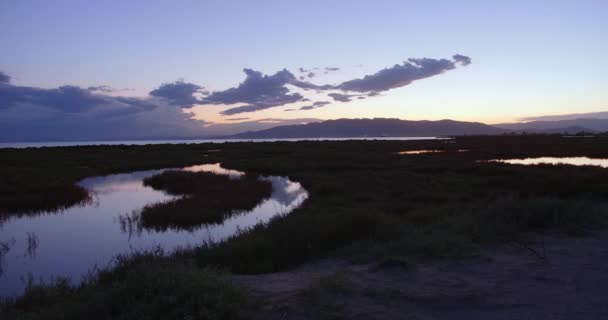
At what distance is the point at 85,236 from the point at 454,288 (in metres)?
13.1

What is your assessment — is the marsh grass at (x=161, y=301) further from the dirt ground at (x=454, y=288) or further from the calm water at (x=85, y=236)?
the calm water at (x=85, y=236)

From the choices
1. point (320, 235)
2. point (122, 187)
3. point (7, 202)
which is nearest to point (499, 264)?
point (320, 235)

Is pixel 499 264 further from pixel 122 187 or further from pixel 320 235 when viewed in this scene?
pixel 122 187

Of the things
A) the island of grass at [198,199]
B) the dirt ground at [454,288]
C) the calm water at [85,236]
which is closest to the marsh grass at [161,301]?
the dirt ground at [454,288]

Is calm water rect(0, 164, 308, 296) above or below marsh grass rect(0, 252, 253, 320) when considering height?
below

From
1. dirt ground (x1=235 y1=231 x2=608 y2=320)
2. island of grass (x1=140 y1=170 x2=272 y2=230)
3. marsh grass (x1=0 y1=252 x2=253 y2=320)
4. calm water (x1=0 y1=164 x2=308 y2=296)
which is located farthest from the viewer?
island of grass (x1=140 y1=170 x2=272 y2=230)

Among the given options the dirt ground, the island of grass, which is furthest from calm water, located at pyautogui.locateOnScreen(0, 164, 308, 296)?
the dirt ground

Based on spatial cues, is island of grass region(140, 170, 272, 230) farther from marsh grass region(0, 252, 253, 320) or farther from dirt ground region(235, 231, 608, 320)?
→ marsh grass region(0, 252, 253, 320)

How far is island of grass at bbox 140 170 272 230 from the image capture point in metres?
16.7

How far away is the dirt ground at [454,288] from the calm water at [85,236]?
6.11 m

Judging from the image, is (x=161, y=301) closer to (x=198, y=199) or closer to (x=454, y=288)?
(x=454, y=288)

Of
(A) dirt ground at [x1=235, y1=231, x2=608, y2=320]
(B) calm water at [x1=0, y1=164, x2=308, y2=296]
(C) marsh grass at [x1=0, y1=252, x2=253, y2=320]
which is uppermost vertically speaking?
(C) marsh grass at [x1=0, y1=252, x2=253, y2=320]

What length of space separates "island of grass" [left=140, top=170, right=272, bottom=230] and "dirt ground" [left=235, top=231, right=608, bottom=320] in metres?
9.01

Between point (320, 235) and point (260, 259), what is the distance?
187 centimetres
